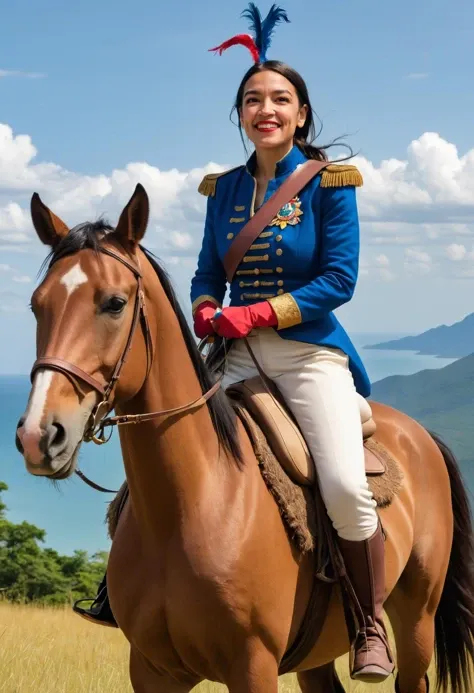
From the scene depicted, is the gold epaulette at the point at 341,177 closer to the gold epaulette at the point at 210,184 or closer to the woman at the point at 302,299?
the woman at the point at 302,299

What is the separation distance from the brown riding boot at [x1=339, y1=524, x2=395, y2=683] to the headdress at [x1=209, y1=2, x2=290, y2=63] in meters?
2.74

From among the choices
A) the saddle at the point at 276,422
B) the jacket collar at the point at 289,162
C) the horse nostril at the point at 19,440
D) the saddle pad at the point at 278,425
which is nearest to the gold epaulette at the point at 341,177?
the jacket collar at the point at 289,162

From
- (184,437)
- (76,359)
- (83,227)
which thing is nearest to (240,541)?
(184,437)

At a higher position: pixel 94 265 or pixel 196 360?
pixel 94 265

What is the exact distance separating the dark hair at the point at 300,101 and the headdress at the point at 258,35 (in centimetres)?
11

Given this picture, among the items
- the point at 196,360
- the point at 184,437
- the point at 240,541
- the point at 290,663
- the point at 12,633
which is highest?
the point at 196,360

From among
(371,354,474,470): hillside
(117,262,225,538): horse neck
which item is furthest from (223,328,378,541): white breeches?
(371,354,474,470): hillside

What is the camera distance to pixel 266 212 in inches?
220

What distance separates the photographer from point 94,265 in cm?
430

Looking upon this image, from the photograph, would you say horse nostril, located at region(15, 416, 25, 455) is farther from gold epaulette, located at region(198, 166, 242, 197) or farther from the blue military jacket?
gold epaulette, located at region(198, 166, 242, 197)

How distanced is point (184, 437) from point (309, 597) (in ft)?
3.82

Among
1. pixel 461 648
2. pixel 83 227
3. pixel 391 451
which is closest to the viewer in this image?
pixel 83 227

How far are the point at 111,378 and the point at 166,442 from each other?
1.94 ft

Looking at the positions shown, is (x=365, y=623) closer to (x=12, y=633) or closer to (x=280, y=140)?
(x=280, y=140)
